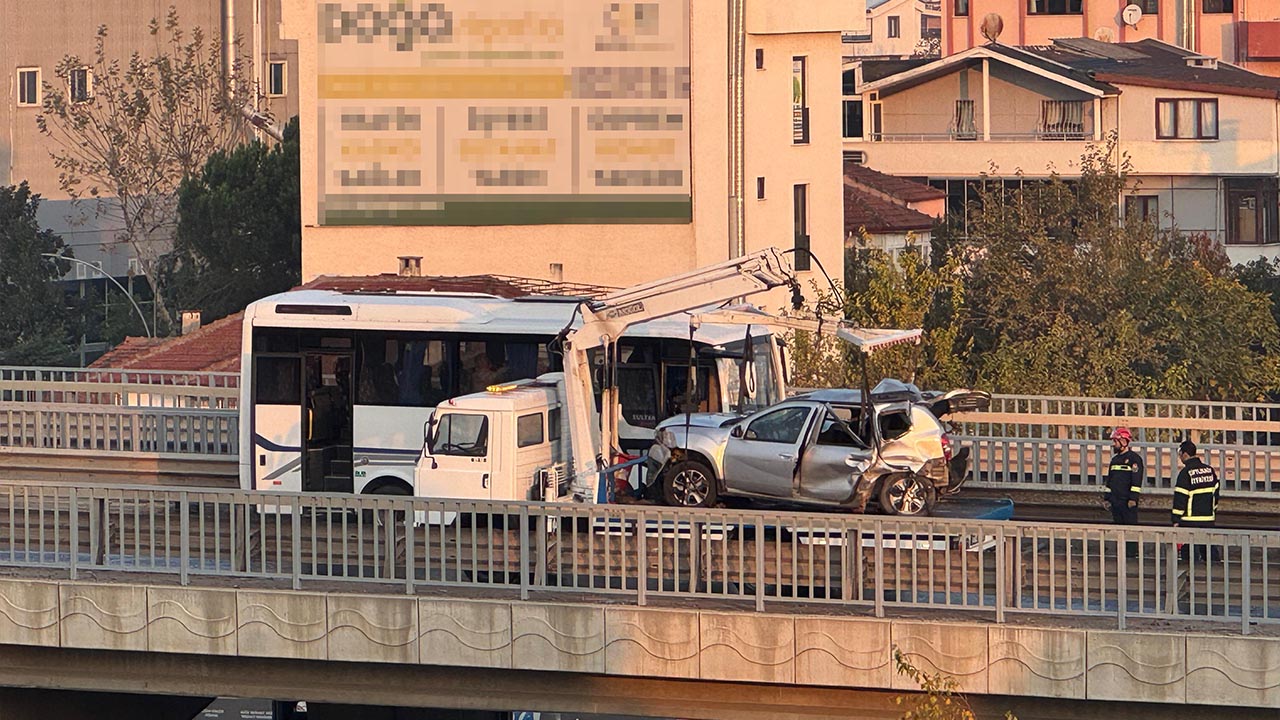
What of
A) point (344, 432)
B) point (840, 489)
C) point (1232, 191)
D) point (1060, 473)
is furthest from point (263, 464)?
point (1232, 191)

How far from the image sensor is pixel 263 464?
87.6ft

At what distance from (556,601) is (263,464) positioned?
8984 mm

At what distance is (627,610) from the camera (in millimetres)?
17750

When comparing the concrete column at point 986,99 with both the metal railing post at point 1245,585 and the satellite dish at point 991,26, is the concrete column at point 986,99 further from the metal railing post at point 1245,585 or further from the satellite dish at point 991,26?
the metal railing post at point 1245,585

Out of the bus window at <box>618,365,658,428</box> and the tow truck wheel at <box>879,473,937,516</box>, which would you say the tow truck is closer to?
the tow truck wheel at <box>879,473,937,516</box>

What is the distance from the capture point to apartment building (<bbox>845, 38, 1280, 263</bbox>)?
74.8 m

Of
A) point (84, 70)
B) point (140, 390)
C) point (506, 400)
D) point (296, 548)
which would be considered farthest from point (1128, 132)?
point (296, 548)

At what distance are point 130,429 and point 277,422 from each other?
577 cm

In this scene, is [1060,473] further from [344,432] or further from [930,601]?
[930,601]

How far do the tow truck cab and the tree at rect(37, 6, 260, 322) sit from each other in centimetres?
5394

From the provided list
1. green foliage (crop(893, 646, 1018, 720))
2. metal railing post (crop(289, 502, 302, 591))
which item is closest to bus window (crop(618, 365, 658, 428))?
metal railing post (crop(289, 502, 302, 591))

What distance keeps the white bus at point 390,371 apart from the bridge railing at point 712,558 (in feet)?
18.5

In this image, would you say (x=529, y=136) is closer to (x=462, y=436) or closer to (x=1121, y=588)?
(x=462, y=436)

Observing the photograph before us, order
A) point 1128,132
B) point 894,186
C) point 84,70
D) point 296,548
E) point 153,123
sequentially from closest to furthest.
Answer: point 296,548
point 894,186
point 1128,132
point 153,123
point 84,70
